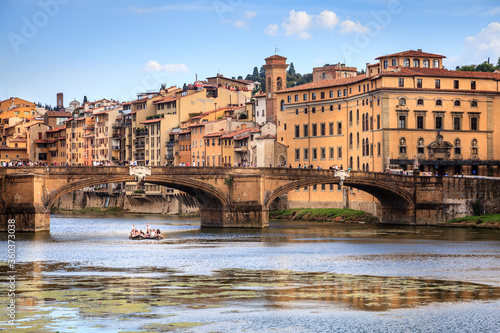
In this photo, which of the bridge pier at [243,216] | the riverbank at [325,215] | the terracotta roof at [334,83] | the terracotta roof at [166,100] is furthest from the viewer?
the terracotta roof at [166,100]

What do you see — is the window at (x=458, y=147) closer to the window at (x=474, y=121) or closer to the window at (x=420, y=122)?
the window at (x=474, y=121)

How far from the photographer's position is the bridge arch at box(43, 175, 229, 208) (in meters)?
96.4

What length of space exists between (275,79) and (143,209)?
114 ft

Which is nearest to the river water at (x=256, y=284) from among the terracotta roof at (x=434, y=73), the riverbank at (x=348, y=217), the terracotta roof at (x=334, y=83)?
the riverbank at (x=348, y=217)

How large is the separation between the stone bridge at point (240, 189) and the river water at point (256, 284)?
293 inches

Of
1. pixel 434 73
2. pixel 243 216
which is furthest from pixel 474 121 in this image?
pixel 243 216

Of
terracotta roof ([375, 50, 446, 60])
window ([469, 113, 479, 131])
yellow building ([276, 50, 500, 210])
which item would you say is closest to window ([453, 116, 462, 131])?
yellow building ([276, 50, 500, 210])

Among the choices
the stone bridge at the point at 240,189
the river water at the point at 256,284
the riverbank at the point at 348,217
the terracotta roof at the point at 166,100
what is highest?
the terracotta roof at the point at 166,100

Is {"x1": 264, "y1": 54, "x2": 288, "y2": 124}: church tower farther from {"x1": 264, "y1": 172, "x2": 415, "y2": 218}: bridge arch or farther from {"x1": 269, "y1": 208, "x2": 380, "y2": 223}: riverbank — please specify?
{"x1": 264, "y1": 172, "x2": 415, "y2": 218}: bridge arch

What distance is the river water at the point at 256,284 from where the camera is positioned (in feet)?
131

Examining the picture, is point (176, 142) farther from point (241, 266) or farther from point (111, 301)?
point (111, 301)

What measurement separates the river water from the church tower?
6374cm

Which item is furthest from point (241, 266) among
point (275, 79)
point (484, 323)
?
point (275, 79)

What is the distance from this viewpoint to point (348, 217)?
122m
